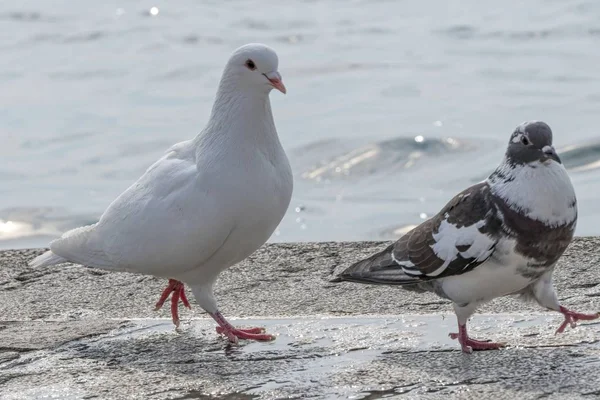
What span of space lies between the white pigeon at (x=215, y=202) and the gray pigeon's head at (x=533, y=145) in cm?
103

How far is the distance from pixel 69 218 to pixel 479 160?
4130 mm

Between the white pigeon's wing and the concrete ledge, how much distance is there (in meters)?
0.29

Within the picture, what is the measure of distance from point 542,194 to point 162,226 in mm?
1609

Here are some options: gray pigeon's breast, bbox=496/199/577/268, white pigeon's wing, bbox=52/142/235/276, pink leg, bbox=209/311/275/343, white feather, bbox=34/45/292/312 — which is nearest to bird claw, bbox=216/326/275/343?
pink leg, bbox=209/311/275/343

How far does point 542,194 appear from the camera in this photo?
4625mm

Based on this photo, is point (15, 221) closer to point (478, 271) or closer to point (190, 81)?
point (190, 81)

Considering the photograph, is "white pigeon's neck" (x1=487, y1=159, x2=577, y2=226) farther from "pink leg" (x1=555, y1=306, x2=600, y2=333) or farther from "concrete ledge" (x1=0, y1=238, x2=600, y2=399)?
"concrete ledge" (x1=0, y1=238, x2=600, y2=399)

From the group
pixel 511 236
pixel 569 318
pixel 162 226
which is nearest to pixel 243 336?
Answer: pixel 162 226

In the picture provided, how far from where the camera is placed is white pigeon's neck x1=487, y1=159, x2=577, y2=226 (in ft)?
15.2

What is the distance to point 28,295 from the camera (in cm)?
586

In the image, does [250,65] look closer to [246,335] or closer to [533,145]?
[246,335]

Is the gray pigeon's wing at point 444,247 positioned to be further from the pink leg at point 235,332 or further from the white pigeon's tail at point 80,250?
the white pigeon's tail at point 80,250

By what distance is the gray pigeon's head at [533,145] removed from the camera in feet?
15.3

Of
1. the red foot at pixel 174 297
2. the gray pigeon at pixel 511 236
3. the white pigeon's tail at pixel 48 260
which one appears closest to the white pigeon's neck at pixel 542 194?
the gray pigeon at pixel 511 236
